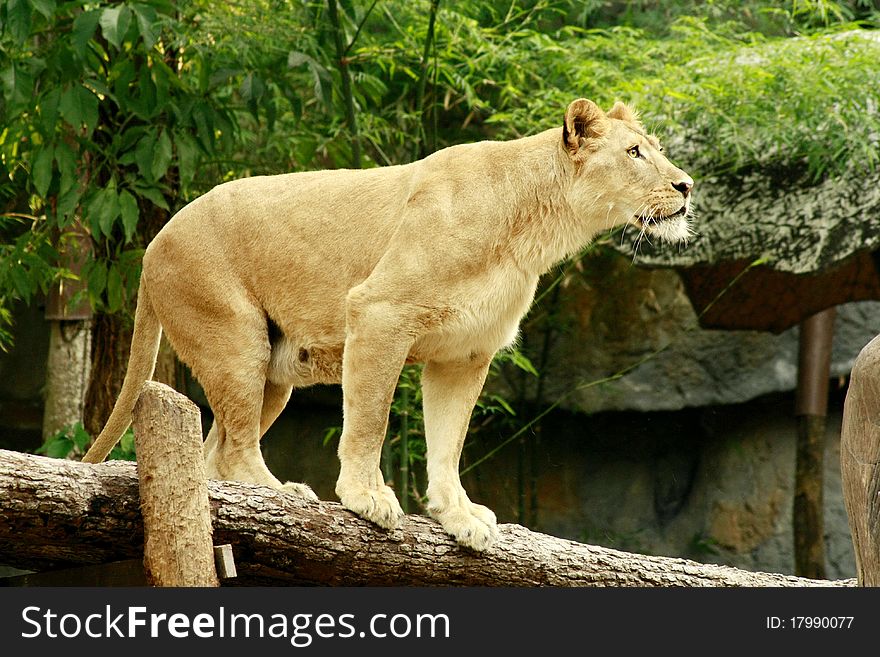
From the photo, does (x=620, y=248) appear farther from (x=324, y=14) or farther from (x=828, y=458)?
(x=828, y=458)

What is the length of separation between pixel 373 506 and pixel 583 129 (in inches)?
63.8

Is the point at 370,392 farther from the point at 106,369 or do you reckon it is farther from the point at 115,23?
A: the point at 106,369

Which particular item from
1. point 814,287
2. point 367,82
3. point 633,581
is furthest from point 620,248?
point 633,581

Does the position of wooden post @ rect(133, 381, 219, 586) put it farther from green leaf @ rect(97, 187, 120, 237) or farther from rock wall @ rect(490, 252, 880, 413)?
rock wall @ rect(490, 252, 880, 413)

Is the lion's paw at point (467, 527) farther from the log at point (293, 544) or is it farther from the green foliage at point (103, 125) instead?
the green foliage at point (103, 125)

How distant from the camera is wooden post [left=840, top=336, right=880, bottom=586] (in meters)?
3.47

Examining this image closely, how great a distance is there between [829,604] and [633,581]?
2.70 feet

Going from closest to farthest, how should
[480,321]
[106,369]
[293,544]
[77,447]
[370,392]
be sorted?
[293,544] < [370,392] < [480,321] < [77,447] < [106,369]

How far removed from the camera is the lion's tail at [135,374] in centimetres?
432

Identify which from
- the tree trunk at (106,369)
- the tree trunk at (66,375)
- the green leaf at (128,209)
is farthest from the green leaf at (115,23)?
the tree trunk at (66,375)

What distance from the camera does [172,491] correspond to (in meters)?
3.28

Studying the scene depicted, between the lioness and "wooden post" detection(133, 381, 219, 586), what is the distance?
2.37 feet

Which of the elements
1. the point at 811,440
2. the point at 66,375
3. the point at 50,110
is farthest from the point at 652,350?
the point at 50,110

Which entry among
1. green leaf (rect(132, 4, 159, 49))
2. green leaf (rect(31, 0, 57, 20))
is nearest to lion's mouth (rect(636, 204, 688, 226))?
green leaf (rect(132, 4, 159, 49))
